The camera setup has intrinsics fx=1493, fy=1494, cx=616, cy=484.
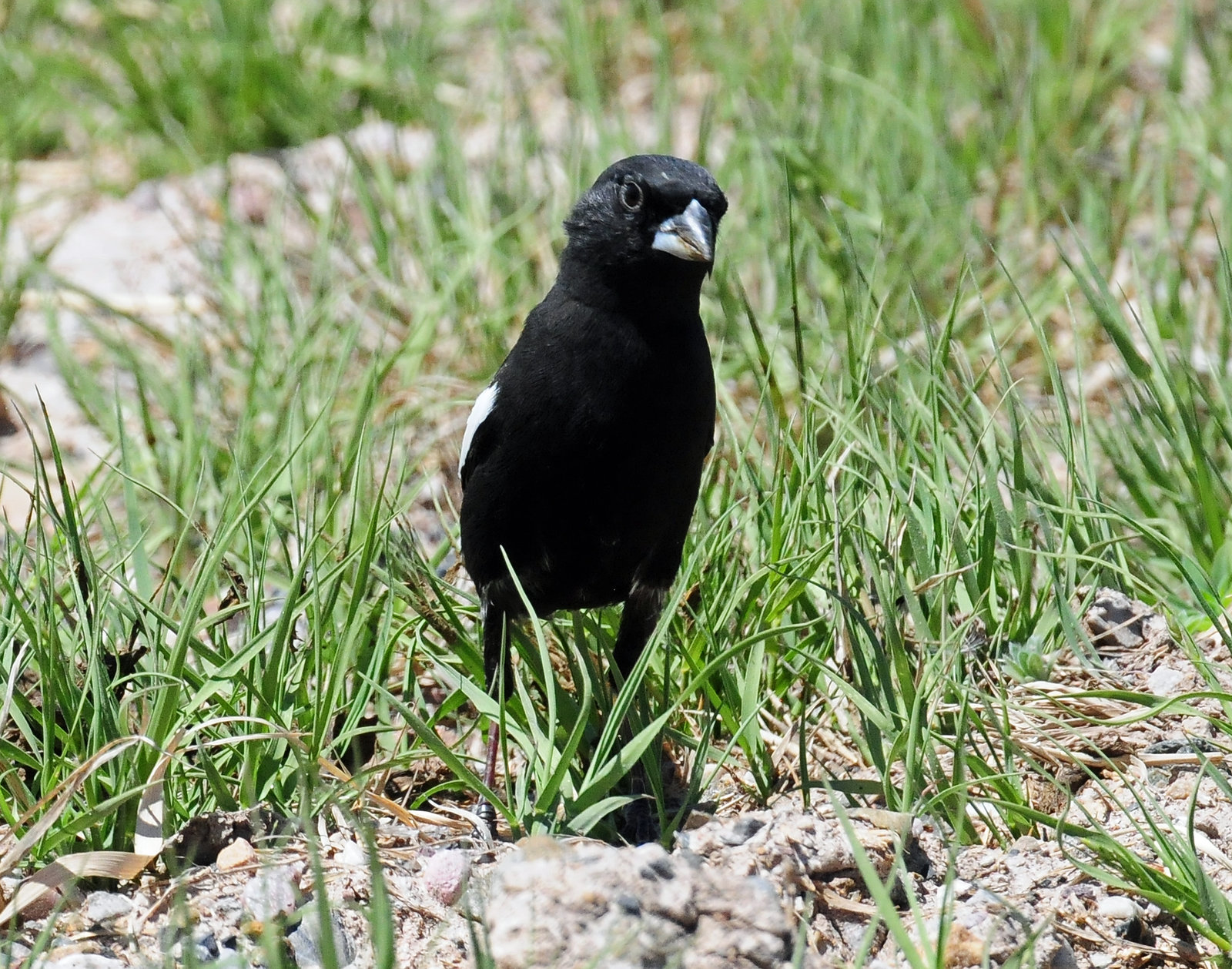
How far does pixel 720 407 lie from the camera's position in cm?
346

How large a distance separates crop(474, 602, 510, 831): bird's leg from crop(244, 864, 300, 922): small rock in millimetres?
395

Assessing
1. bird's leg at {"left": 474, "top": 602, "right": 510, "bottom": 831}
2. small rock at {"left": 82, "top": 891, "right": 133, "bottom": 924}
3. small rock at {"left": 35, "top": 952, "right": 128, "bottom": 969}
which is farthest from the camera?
bird's leg at {"left": 474, "top": 602, "right": 510, "bottom": 831}

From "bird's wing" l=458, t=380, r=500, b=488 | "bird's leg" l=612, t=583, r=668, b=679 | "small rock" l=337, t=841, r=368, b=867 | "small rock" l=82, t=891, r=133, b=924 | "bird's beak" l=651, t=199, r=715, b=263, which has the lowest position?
"small rock" l=82, t=891, r=133, b=924

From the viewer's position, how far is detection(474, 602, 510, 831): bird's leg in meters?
2.60

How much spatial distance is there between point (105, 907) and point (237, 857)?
20cm

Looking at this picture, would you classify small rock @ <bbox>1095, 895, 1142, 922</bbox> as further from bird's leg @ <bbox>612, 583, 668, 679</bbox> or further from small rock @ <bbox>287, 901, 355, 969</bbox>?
small rock @ <bbox>287, 901, 355, 969</bbox>

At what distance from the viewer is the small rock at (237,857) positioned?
2.29 m

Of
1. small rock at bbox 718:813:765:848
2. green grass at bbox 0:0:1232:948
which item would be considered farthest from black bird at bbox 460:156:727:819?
small rock at bbox 718:813:765:848

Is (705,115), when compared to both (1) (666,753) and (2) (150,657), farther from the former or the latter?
(2) (150,657)

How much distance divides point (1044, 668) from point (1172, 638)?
0.88 feet

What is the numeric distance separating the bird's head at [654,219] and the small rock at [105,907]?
1364mm

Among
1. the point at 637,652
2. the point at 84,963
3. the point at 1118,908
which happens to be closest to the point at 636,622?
the point at 637,652

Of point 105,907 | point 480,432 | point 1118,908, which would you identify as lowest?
point 105,907

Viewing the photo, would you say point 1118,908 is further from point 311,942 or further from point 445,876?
point 311,942
